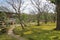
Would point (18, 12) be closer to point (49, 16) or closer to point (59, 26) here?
point (59, 26)

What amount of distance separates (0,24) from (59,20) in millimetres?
15984

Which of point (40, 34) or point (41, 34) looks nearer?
point (41, 34)

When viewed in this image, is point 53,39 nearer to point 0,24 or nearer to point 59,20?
point 59,20

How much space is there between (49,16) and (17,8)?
80.8 ft

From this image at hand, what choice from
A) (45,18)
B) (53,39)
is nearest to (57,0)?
(53,39)

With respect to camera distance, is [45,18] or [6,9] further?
[45,18]

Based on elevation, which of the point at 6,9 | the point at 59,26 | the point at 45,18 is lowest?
the point at 45,18

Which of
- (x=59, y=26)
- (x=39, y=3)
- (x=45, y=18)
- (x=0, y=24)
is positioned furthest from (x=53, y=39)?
(x=45, y=18)

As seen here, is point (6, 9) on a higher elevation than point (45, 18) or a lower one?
higher

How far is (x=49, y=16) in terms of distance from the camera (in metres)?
49.6

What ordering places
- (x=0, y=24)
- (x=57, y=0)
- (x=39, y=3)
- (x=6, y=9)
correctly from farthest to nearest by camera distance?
(x=39, y=3) → (x=0, y=24) → (x=6, y=9) → (x=57, y=0)

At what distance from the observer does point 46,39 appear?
13797 mm

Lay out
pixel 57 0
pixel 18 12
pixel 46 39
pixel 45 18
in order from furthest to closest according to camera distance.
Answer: pixel 45 18, pixel 18 12, pixel 57 0, pixel 46 39

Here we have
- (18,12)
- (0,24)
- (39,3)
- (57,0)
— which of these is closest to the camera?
(57,0)
